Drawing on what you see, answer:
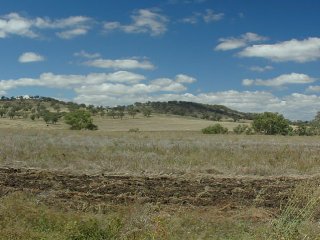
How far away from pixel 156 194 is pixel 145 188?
41.3 inches

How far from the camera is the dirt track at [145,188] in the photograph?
44.7 ft

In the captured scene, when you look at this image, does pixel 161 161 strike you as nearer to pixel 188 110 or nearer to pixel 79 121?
pixel 79 121

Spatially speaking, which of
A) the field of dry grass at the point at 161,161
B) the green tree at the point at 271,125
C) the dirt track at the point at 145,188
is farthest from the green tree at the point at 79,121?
the dirt track at the point at 145,188

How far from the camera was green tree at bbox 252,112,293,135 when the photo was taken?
104m

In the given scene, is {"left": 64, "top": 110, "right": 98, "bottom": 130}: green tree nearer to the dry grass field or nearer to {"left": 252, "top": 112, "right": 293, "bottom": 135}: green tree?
{"left": 252, "top": 112, "right": 293, "bottom": 135}: green tree

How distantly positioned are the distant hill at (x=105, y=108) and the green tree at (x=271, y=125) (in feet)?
156

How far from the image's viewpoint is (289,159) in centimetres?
2591

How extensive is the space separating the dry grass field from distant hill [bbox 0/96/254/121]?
11460cm

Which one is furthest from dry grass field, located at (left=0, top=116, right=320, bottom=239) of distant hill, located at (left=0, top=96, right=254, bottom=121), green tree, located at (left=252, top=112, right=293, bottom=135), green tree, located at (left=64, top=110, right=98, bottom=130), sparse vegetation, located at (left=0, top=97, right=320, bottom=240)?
distant hill, located at (left=0, top=96, right=254, bottom=121)

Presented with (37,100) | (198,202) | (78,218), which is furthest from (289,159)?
(37,100)

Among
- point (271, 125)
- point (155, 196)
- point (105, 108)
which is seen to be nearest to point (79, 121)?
point (271, 125)

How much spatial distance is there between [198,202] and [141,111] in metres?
140

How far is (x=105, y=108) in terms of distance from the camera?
531 ft

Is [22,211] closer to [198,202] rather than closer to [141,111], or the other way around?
[198,202]
